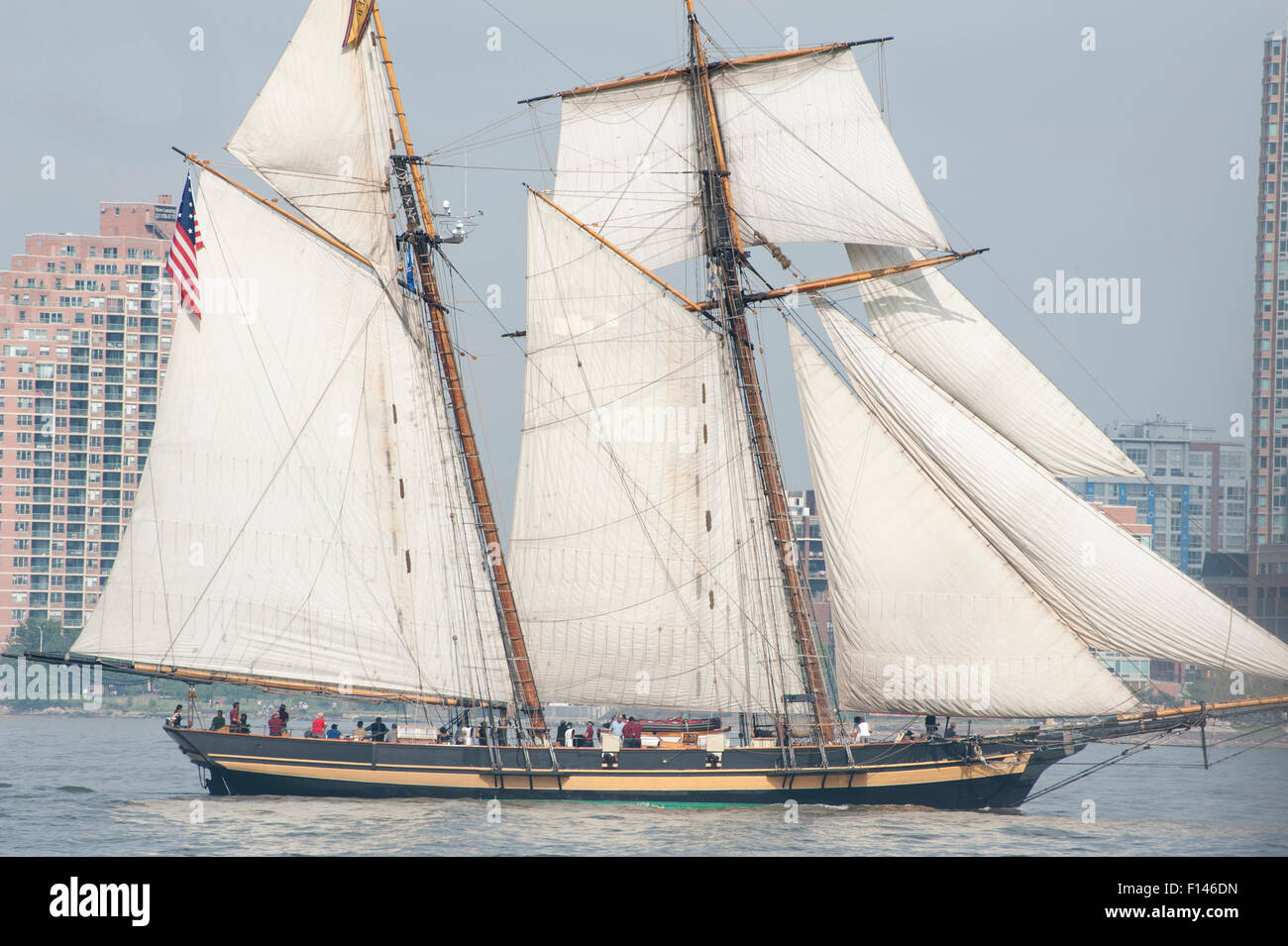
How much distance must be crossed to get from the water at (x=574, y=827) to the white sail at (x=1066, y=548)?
5.33 metres

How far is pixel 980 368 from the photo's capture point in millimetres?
45188

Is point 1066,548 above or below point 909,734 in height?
above

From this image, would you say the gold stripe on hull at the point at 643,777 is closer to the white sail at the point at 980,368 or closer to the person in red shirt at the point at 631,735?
the person in red shirt at the point at 631,735

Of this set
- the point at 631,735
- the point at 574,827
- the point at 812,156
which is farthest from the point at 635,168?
the point at 574,827

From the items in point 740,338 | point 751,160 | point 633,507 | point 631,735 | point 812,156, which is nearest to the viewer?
point 631,735

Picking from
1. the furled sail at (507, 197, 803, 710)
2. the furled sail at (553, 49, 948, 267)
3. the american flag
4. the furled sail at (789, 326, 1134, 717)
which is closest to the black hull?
the furled sail at (789, 326, 1134, 717)

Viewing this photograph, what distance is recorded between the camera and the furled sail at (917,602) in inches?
1672

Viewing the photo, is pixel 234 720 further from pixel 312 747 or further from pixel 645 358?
pixel 645 358

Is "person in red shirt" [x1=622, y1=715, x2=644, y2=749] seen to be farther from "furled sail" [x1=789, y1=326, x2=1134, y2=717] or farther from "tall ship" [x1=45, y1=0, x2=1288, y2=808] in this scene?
"furled sail" [x1=789, y1=326, x2=1134, y2=717]

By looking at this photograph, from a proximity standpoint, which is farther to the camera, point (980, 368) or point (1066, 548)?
point (980, 368)

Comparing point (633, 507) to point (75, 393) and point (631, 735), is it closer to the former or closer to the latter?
point (631, 735)

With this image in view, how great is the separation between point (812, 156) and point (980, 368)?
9610mm

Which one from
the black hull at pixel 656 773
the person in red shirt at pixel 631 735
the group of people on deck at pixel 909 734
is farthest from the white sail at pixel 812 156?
the person in red shirt at pixel 631 735

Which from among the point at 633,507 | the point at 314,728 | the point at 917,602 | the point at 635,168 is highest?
the point at 635,168
